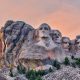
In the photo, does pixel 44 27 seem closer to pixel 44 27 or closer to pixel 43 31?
pixel 44 27

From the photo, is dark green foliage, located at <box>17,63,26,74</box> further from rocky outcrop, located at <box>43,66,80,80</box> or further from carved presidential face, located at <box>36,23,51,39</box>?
carved presidential face, located at <box>36,23,51,39</box>

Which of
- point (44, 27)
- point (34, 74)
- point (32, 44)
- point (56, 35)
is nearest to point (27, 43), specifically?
point (32, 44)

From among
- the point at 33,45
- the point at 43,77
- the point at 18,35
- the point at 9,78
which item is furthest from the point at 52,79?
the point at 18,35

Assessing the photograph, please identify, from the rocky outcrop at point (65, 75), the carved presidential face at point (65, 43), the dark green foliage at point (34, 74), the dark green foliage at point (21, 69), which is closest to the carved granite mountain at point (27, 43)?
the dark green foliage at point (21, 69)

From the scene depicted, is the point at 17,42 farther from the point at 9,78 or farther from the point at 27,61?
the point at 9,78

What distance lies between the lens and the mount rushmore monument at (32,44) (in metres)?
69.4

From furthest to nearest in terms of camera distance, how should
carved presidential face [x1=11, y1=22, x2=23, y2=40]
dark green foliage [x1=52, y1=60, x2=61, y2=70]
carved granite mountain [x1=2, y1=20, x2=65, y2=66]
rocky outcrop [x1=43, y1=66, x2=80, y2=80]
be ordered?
carved presidential face [x1=11, y1=22, x2=23, y2=40] → carved granite mountain [x1=2, y1=20, x2=65, y2=66] → dark green foliage [x1=52, y1=60, x2=61, y2=70] → rocky outcrop [x1=43, y1=66, x2=80, y2=80]

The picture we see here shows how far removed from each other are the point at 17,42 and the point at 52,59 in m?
6.66

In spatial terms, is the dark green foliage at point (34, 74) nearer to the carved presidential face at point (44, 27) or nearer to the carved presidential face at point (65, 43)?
the carved presidential face at point (44, 27)

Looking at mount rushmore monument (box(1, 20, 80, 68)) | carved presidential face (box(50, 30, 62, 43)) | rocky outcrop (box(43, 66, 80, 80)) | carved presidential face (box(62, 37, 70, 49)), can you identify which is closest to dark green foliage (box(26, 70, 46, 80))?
rocky outcrop (box(43, 66, 80, 80))

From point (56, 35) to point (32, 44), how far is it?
5.48m

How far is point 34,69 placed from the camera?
67.2m

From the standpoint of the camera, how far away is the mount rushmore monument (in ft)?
228

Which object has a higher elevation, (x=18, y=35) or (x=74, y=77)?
(x=18, y=35)
